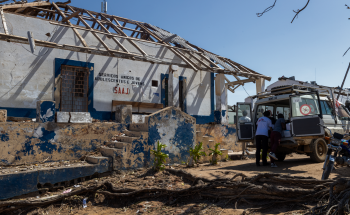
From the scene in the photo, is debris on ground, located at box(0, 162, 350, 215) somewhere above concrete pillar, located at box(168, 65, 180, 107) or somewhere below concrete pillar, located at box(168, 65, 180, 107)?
below

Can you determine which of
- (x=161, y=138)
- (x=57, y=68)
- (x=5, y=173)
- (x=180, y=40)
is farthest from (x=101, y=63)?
(x=5, y=173)

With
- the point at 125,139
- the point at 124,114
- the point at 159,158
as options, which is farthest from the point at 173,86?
the point at 159,158

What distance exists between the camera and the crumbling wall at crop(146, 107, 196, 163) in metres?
8.02

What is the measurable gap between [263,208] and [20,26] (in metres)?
10.8

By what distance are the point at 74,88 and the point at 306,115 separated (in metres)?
8.95

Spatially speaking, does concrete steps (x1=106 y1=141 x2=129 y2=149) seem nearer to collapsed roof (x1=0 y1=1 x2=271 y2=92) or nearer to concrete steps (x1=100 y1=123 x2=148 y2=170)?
concrete steps (x1=100 y1=123 x2=148 y2=170)

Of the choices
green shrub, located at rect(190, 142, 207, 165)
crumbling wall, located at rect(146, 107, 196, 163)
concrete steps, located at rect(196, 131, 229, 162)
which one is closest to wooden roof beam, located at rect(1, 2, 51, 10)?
crumbling wall, located at rect(146, 107, 196, 163)

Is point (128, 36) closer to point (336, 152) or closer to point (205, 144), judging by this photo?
point (205, 144)

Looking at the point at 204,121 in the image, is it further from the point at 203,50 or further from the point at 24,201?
the point at 24,201

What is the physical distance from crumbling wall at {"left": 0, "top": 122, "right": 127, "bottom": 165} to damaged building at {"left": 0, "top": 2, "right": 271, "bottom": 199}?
0.02m

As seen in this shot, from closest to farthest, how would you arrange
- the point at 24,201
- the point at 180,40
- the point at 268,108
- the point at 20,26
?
the point at 24,201 → the point at 268,108 → the point at 20,26 → the point at 180,40

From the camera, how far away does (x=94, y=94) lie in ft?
38.7

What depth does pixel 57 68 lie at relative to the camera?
11.1 m

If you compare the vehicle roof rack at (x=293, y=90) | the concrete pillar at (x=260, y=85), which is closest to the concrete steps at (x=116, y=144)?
the vehicle roof rack at (x=293, y=90)
